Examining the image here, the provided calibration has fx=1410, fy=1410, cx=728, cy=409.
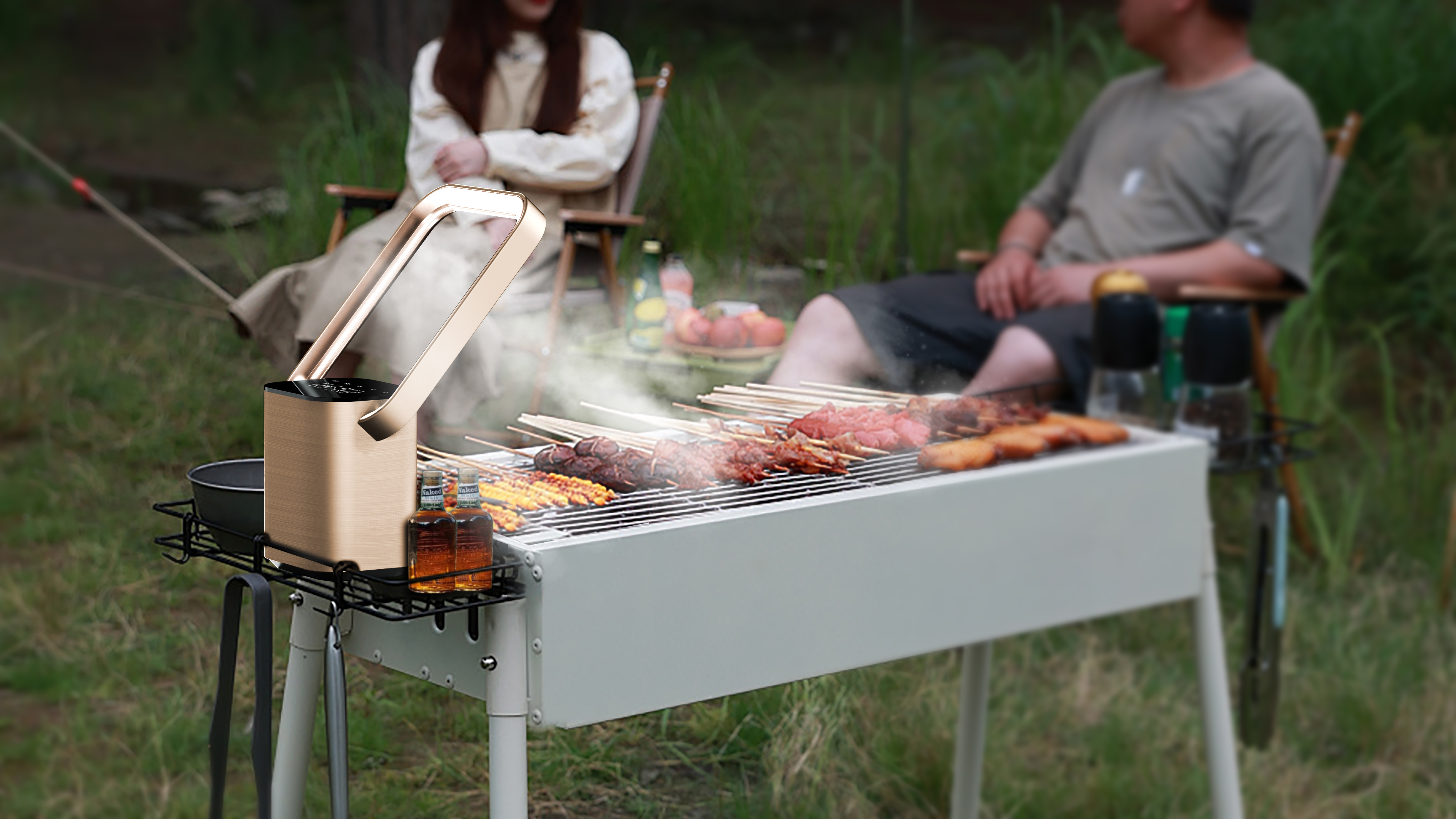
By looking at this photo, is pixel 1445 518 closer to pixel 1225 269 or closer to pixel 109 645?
pixel 1225 269

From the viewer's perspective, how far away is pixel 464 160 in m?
2.22

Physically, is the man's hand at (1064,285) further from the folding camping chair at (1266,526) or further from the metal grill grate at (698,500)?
the metal grill grate at (698,500)

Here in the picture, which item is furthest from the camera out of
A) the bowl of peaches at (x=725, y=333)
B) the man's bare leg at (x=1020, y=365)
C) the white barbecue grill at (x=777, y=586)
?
the man's bare leg at (x=1020, y=365)

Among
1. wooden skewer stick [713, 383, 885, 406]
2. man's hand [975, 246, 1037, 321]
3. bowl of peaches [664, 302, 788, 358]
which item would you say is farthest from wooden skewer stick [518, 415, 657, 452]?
man's hand [975, 246, 1037, 321]

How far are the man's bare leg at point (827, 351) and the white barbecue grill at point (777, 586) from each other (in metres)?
0.59

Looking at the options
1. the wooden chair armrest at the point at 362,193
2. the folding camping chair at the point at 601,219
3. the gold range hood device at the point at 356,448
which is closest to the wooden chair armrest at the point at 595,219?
the folding camping chair at the point at 601,219

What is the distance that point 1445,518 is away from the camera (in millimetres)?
3879

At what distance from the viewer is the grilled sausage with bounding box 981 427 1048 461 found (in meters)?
1.71

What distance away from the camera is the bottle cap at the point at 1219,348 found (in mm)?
2381

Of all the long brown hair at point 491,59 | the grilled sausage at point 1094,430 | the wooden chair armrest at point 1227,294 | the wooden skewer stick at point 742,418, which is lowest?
the grilled sausage at point 1094,430

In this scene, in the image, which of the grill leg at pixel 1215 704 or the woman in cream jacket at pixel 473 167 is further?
the woman in cream jacket at pixel 473 167

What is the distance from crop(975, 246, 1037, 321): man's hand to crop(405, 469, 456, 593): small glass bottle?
A: 81.7 inches

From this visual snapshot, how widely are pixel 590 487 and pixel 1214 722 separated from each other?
1.05 meters

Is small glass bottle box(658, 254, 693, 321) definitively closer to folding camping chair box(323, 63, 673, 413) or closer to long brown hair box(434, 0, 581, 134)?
folding camping chair box(323, 63, 673, 413)
